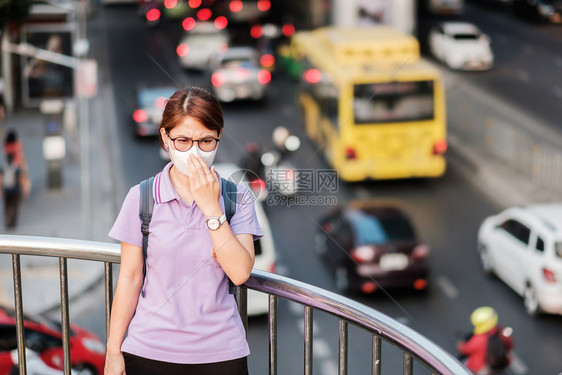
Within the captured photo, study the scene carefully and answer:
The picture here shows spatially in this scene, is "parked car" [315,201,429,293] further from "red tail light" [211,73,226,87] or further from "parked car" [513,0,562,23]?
"parked car" [513,0,562,23]

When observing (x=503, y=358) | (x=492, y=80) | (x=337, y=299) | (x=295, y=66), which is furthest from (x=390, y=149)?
(x=337, y=299)

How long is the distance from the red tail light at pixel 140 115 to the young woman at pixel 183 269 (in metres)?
21.0

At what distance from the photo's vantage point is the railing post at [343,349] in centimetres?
343

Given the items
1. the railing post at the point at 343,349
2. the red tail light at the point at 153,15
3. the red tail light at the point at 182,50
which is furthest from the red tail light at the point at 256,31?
the railing post at the point at 343,349

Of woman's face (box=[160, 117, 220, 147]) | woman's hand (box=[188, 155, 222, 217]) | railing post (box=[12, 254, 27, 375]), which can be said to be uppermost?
woman's face (box=[160, 117, 220, 147])

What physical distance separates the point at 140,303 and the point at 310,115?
1686 cm

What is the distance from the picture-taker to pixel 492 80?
3155 centimetres

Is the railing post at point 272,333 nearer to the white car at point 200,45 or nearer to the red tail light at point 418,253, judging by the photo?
the red tail light at point 418,253

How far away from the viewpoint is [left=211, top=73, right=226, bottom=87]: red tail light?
84.8 ft

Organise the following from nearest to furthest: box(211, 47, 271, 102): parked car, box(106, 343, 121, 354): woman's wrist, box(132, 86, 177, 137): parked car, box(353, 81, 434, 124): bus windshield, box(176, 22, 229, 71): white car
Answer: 1. box(106, 343, 121, 354): woman's wrist
2. box(353, 81, 434, 124): bus windshield
3. box(132, 86, 177, 137): parked car
4. box(211, 47, 271, 102): parked car
5. box(176, 22, 229, 71): white car

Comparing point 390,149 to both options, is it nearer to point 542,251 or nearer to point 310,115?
point 310,115

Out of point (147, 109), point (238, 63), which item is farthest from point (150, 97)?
point (238, 63)

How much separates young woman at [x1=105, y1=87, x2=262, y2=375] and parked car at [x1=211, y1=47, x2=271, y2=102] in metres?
21.6

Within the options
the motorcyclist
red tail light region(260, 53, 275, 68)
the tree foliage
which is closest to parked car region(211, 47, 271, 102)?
red tail light region(260, 53, 275, 68)
